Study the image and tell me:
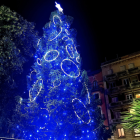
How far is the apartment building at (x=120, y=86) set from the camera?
19397 millimetres

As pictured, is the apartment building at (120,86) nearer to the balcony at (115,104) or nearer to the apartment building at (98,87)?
the balcony at (115,104)

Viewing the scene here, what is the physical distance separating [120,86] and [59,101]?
15.2 metres

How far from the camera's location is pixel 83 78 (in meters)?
10.1

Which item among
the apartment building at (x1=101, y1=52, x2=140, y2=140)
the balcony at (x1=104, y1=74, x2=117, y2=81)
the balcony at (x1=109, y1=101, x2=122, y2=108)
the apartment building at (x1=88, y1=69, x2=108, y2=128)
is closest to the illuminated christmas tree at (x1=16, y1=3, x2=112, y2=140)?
the apartment building at (x1=101, y1=52, x2=140, y2=140)

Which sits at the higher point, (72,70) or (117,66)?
(117,66)

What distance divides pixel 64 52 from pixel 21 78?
6.20 metres

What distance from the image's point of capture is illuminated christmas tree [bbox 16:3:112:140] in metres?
8.50

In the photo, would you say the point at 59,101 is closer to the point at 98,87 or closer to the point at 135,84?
the point at 135,84

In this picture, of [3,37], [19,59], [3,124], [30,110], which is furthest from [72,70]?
[3,124]

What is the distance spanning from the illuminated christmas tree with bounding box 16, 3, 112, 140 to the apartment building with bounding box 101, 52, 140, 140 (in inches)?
450

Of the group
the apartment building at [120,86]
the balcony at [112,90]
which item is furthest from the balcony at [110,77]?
the balcony at [112,90]

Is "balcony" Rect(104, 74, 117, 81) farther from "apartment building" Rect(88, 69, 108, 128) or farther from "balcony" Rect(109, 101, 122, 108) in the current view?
"balcony" Rect(109, 101, 122, 108)

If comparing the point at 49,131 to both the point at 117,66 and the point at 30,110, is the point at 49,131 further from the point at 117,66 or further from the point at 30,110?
the point at 117,66

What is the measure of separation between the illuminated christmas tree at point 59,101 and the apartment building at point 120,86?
11.4 meters
